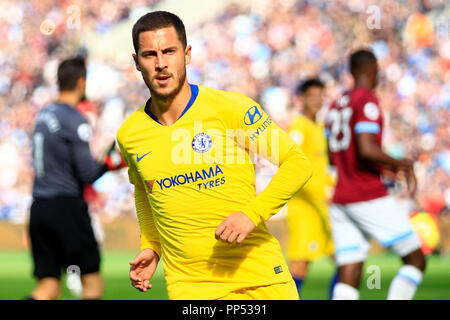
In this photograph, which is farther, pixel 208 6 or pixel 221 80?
pixel 208 6

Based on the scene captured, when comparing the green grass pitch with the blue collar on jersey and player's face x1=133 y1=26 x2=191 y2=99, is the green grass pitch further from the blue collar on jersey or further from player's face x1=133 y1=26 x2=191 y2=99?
player's face x1=133 y1=26 x2=191 y2=99

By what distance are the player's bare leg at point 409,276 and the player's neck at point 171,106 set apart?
10.2ft

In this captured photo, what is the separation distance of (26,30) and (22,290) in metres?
10.2

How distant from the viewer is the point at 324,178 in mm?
8094

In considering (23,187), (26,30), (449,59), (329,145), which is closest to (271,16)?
(449,59)

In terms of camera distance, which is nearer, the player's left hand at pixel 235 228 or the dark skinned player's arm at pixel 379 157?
the player's left hand at pixel 235 228

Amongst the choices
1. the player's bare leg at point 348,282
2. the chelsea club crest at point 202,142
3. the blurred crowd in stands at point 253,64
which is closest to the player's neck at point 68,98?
the player's bare leg at point 348,282

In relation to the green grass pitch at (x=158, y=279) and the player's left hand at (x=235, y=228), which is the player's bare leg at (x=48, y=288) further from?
the player's left hand at (x=235, y=228)

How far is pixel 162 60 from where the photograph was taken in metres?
2.95

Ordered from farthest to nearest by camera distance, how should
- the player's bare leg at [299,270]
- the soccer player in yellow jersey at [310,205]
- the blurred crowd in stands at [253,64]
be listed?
the blurred crowd in stands at [253,64], the soccer player in yellow jersey at [310,205], the player's bare leg at [299,270]

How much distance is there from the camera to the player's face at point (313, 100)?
835 centimetres

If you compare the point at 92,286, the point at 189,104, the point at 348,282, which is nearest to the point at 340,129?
the point at 348,282
